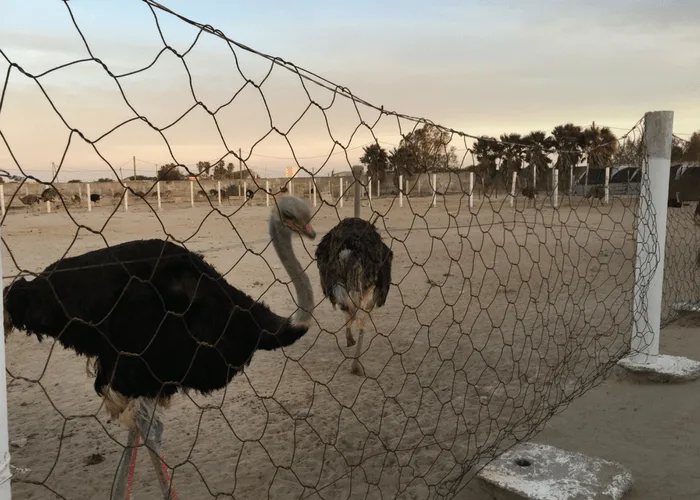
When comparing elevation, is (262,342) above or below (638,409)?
above

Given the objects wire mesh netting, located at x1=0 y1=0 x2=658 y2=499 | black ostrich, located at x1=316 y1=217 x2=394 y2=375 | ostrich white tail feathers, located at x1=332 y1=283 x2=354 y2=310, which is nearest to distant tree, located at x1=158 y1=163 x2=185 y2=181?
wire mesh netting, located at x1=0 y1=0 x2=658 y2=499

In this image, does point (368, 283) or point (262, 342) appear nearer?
point (262, 342)

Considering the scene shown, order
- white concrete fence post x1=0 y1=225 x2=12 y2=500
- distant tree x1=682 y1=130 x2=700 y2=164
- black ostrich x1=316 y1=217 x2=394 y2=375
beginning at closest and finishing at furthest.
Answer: white concrete fence post x1=0 y1=225 x2=12 y2=500 < black ostrich x1=316 y1=217 x2=394 y2=375 < distant tree x1=682 y1=130 x2=700 y2=164

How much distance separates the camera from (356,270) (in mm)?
4047

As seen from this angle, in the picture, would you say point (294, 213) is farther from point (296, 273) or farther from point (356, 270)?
point (356, 270)

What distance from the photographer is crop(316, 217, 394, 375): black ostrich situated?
13.3ft

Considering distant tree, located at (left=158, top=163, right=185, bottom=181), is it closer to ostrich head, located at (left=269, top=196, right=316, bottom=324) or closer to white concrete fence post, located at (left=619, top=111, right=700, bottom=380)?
ostrich head, located at (left=269, top=196, right=316, bottom=324)

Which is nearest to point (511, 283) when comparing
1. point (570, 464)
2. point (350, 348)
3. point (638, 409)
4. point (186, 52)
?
point (350, 348)

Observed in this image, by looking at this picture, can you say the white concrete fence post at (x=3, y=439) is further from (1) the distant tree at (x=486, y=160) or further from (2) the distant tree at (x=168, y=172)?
(1) the distant tree at (x=486, y=160)

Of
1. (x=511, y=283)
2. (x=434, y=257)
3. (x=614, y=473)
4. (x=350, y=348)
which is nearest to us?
(x=614, y=473)

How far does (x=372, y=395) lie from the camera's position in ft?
11.3

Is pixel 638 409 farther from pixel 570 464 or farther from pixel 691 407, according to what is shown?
pixel 570 464

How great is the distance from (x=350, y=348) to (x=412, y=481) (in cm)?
199

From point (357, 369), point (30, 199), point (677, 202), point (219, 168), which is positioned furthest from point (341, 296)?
point (30, 199)
